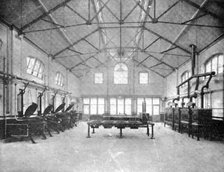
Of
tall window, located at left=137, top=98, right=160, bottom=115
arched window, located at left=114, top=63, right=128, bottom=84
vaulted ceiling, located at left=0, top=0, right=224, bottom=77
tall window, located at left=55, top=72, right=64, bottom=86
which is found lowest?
tall window, located at left=137, top=98, right=160, bottom=115

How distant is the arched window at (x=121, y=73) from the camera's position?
22.8 meters

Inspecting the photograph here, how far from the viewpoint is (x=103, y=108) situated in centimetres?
2267

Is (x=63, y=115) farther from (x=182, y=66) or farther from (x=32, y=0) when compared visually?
(x=182, y=66)

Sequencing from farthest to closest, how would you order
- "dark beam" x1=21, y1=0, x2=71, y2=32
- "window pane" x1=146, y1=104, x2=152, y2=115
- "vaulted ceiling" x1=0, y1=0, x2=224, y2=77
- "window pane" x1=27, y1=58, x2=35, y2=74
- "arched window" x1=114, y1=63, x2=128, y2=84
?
"arched window" x1=114, y1=63, x2=128, y2=84
"window pane" x1=146, y1=104, x2=152, y2=115
"window pane" x1=27, y1=58, x2=35, y2=74
"dark beam" x1=21, y1=0, x2=71, y2=32
"vaulted ceiling" x1=0, y1=0, x2=224, y2=77

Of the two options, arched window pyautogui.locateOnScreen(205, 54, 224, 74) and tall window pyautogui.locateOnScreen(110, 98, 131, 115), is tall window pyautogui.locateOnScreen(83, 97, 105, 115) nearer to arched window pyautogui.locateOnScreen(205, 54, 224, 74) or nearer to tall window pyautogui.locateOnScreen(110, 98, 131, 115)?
tall window pyautogui.locateOnScreen(110, 98, 131, 115)

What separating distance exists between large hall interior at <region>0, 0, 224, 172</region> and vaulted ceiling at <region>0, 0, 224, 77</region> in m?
0.06

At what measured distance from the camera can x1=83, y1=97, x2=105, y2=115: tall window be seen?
74.4ft

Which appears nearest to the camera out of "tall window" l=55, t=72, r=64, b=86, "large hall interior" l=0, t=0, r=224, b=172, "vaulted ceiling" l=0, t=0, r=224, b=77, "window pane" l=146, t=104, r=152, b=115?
"large hall interior" l=0, t=0, r=224, b=172

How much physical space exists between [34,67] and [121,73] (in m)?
12.0

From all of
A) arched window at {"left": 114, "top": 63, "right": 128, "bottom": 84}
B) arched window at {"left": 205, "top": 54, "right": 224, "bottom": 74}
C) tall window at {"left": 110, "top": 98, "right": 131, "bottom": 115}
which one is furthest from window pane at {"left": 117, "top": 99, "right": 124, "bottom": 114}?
arched window at {"left": 205, "top": 54, "right": 224, "bottom": 74}

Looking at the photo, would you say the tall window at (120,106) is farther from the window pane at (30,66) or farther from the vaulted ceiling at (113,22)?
the window pane at (30,66)

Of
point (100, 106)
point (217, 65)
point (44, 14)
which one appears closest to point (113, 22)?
point (44, 14)

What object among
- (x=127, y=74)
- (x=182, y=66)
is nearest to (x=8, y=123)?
(x=182, y=66)

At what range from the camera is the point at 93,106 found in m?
22.8
